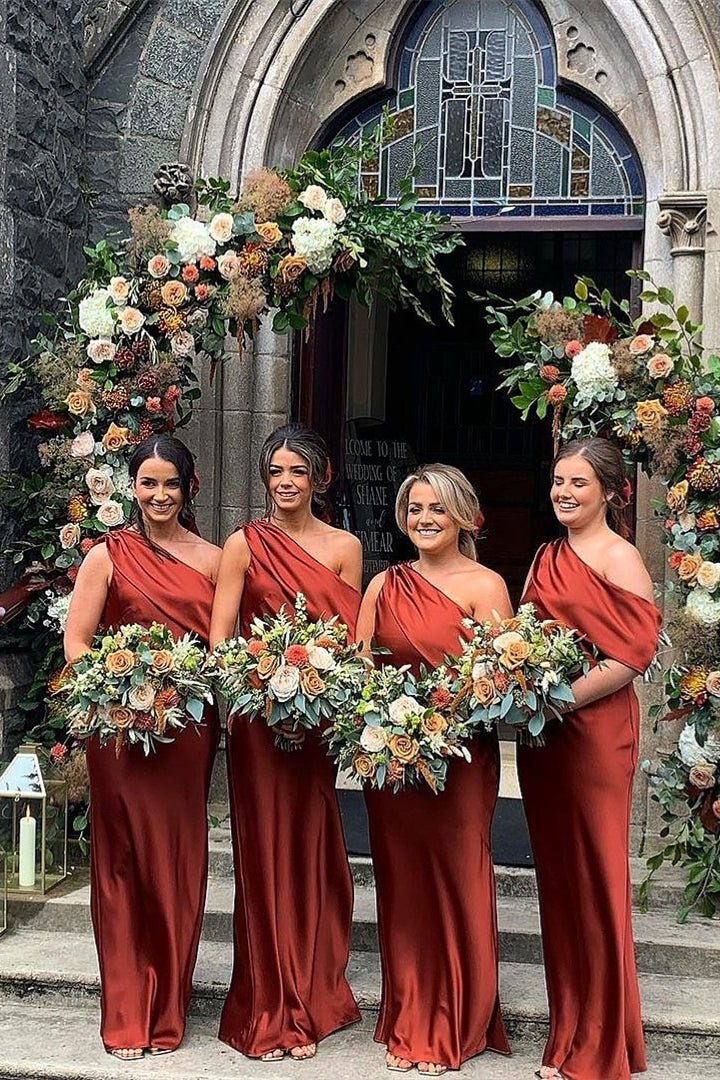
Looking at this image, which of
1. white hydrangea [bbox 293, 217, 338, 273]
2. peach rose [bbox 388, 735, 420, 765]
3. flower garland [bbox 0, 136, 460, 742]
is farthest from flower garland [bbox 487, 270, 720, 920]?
peach rose [bbox 388, 735, 420, 765]

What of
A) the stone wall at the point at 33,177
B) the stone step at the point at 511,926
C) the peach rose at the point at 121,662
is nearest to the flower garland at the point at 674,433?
the stone step at the point at 511,926

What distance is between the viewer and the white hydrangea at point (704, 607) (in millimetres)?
5340

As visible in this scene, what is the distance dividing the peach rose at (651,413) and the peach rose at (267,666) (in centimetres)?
186

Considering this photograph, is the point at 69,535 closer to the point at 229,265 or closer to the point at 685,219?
the point at 229,265

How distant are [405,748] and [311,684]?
1.13 feet

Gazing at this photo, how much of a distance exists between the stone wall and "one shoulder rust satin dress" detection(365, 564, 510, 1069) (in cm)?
254

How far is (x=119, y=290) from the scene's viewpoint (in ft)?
19.4

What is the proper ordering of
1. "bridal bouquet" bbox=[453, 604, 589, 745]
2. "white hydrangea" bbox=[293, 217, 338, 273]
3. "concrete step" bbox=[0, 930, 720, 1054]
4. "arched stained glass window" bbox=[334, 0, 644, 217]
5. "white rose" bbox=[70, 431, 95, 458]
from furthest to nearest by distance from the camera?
"arched stained glass window" bbox=[334, 0, 644, 217] < "white rose" bbox=[70, 431, 95, 458] < "white hydrangea" bbox=[293, 217, 338, 273] < "concrete step" bbox=[0, 930, 720, 1054] < "bridal bouquet" bbox=[453, 604, 589, 745]

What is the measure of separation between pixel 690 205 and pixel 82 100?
2.98 m

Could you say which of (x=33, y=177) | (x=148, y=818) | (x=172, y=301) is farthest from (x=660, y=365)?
(x=33, y=177)

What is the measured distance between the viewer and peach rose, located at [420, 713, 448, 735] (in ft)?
13.6

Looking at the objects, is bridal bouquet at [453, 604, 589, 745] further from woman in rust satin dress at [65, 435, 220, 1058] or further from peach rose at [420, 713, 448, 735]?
woman in rust satin dress at [65, 435, 220, 1058]

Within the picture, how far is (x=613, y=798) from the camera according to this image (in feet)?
14.2

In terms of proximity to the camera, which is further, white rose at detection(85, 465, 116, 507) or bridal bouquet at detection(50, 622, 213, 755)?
white rose at detection(85, 465, 116, 507)
